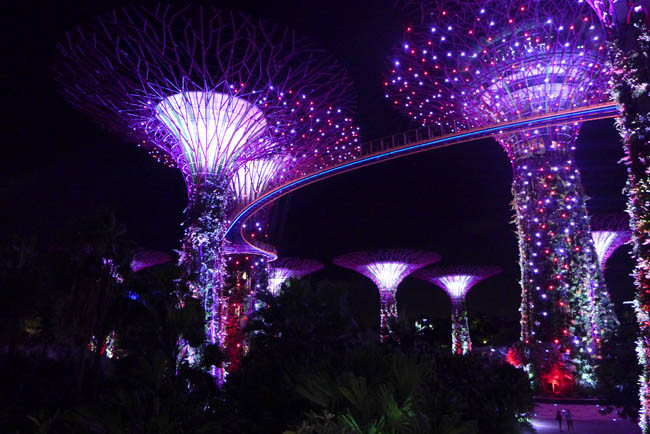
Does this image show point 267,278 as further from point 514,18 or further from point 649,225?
point 649,225

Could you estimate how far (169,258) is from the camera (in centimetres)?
3775

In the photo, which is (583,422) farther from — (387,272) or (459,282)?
(459,282)

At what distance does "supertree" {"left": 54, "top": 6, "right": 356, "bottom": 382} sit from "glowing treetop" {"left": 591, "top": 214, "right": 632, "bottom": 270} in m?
20.4

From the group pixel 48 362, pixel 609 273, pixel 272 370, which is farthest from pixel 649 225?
pixel 609 273

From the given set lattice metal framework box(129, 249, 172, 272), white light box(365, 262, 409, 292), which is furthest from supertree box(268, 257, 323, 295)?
lattice metal framework box(129, 249, 172, 272)

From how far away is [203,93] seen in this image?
1454 centimetres

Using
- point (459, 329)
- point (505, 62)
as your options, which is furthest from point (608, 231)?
point (505, 62)

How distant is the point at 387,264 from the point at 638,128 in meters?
32.2

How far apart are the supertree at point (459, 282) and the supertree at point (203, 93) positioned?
25.8 metres

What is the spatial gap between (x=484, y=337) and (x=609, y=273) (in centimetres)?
1940

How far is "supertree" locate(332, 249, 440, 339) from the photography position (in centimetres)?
3747

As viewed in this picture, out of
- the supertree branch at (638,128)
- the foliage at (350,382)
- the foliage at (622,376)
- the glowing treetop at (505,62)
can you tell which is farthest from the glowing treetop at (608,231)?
the supertree branch at (638,128)

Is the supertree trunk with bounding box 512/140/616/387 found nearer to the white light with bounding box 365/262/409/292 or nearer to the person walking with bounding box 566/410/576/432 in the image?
the person walking with bounding box 566/410/576/432

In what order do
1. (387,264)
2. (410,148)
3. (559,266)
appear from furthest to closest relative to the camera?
1. (387,264)
2. (410,148)
3. (559,266)
